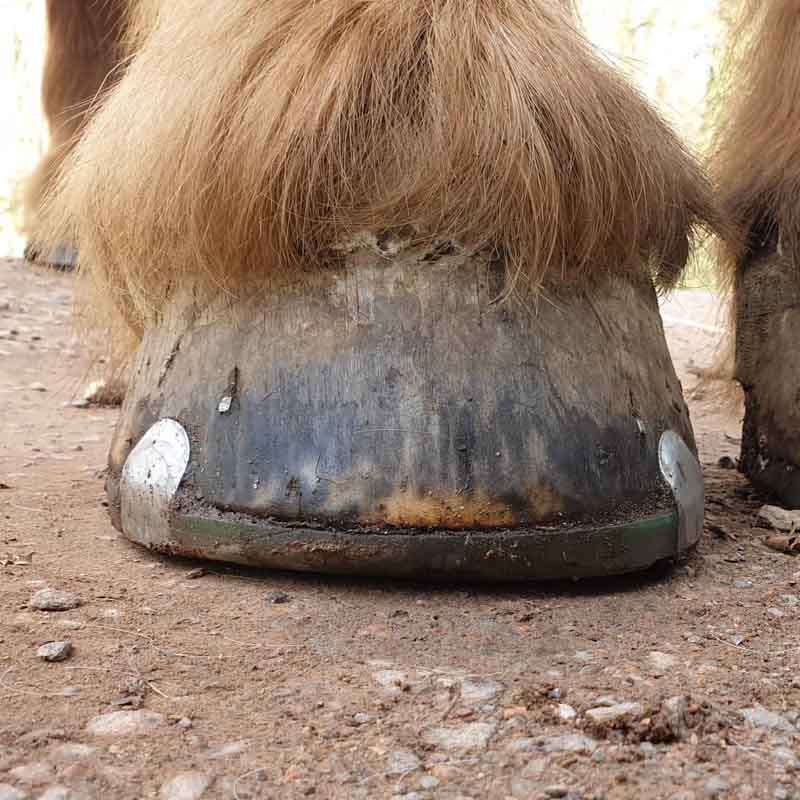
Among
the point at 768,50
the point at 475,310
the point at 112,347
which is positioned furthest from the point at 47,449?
the point at 768,50

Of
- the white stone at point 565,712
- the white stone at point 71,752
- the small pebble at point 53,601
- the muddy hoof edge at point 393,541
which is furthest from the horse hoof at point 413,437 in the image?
the white stone at point 71,752

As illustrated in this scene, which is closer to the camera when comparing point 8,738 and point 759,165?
point 8,738

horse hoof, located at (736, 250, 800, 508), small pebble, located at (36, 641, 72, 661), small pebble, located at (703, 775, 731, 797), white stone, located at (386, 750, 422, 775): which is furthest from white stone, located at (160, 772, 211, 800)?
horse hoof, located at (736, 250, 800, 508)

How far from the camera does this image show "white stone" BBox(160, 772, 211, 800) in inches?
29.0

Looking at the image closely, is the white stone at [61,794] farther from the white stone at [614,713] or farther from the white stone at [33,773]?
the white stone at [614,713]

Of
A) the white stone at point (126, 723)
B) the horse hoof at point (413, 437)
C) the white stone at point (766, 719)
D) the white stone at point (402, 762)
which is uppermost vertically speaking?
the horse hoof at point (413, 437)

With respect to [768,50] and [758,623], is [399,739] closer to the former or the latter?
[758,623]

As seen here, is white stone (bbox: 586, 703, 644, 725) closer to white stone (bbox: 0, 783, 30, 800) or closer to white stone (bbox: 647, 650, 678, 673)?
white stone (bbox: 647, 650, 678, 673)

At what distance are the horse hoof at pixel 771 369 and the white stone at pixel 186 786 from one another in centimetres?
103

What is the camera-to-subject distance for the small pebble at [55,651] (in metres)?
0.95

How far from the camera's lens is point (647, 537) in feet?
3.92

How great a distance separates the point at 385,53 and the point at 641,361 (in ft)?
1.47

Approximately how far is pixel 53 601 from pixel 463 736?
46 centimetres

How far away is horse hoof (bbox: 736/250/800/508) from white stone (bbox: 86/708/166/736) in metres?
1.00
